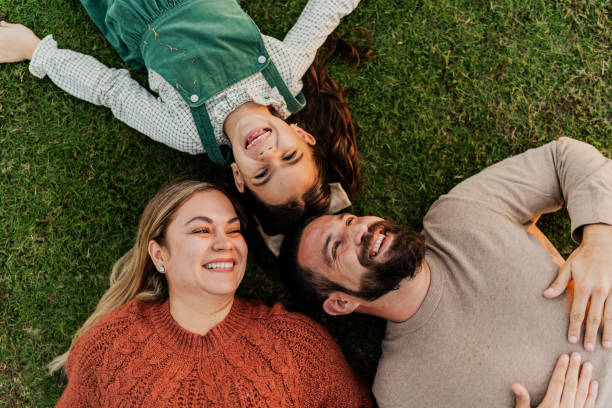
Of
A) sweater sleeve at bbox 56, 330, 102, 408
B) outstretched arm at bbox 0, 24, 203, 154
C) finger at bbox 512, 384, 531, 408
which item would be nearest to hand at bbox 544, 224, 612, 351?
finger at bbox 512, 384, 531, 408

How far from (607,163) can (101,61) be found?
3.48 m

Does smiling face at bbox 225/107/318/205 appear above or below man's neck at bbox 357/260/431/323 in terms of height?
above

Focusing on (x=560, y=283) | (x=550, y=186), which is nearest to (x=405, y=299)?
(x=560, y=283)

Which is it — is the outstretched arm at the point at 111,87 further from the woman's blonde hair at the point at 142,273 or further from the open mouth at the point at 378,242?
the open mouth at the point at 378,242

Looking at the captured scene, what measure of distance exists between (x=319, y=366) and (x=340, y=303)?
1.34 ft

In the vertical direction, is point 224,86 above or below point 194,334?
above

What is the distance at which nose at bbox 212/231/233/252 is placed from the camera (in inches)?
97.0

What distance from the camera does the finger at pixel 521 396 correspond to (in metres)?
2.20

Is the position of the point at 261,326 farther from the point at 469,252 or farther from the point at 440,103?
the point at 440,103

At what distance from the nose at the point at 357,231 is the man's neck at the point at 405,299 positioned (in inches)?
13.9

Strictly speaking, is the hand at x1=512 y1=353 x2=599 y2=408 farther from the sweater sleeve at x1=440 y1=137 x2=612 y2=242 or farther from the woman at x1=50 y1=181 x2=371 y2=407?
the woman at x1=50 y1=181 x2=371 y2=407

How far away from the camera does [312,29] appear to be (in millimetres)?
2924

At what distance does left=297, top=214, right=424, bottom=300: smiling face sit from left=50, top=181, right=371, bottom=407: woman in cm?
49

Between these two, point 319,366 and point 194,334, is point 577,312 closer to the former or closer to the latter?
point 319,366
